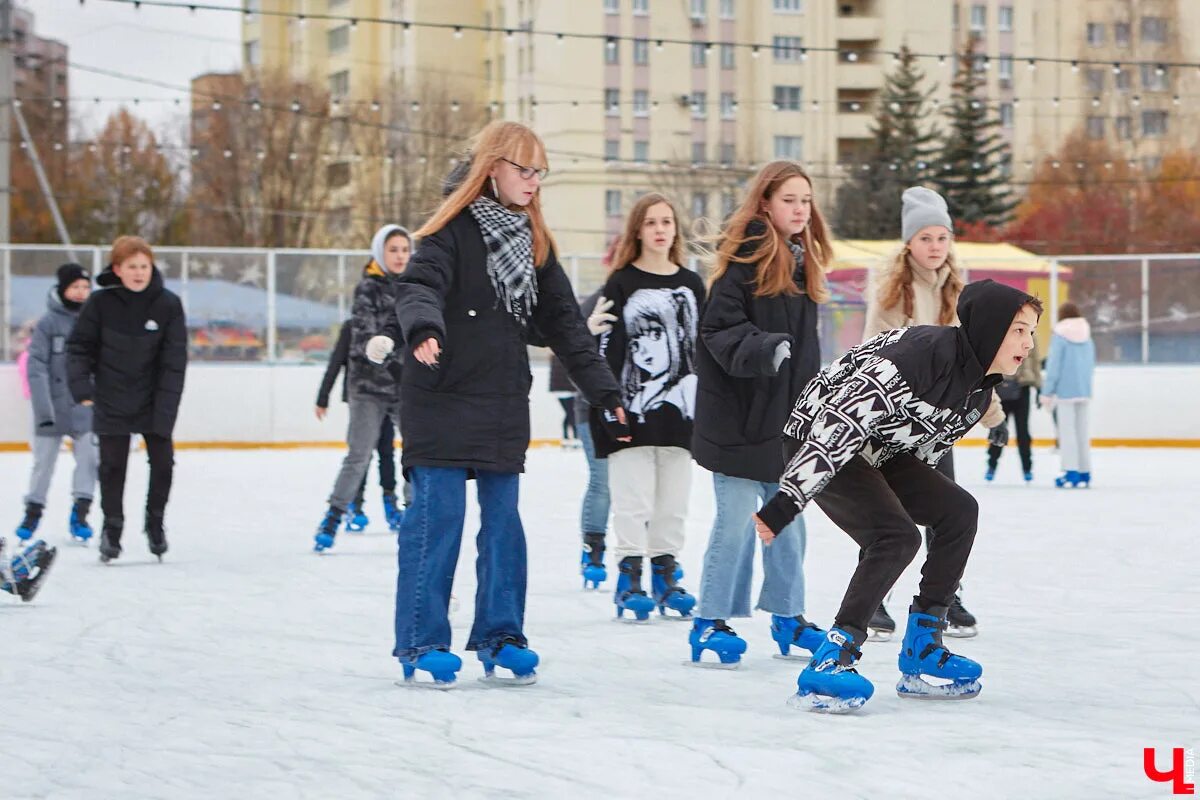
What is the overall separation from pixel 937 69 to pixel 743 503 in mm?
57365

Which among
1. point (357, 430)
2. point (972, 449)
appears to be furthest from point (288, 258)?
point (357, 430)

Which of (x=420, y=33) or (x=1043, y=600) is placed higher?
(x=420, y=33)

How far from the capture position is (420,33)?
212 feet

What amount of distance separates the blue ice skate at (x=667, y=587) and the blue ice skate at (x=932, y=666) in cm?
172

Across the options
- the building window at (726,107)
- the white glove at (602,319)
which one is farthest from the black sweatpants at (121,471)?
the building window at (726,107)

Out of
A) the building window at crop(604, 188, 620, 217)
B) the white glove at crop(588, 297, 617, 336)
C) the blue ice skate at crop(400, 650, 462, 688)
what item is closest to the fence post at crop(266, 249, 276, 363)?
the white glove at crop(588, 297, 617, 336)

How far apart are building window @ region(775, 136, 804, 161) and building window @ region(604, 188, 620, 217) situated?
260 inches

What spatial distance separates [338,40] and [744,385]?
6690 cm

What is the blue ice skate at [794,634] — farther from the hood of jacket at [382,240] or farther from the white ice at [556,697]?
the hood of jacket at [382,240]

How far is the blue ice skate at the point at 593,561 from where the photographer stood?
7.04 metres

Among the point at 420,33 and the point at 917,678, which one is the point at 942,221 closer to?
the point at 917,678

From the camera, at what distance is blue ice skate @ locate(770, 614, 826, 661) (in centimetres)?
518

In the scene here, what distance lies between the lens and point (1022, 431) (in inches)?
561

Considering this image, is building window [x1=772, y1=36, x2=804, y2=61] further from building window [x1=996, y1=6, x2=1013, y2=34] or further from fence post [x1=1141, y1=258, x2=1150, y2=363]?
fence post [x1=1141, y1=258, x2=1150, y2=363]
